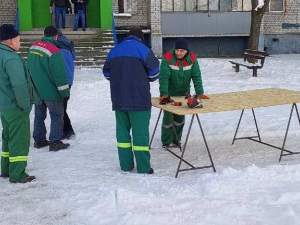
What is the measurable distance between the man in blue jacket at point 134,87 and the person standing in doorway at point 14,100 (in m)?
0.95

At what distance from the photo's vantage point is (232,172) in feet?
16.2

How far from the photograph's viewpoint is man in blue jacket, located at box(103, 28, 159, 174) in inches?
202

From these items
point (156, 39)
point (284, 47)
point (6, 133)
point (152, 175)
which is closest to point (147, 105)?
point (152, 175)

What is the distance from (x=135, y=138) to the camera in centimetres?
523

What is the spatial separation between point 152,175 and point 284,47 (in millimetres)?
18067

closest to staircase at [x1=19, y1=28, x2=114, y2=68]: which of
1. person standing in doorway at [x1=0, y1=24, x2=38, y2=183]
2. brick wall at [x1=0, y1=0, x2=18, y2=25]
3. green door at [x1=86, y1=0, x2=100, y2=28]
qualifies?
green door at [x1=86, y1=0, x2=100, y2=28]

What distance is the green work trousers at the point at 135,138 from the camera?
17.1 ft

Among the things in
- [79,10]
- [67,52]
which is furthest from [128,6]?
[67,52]

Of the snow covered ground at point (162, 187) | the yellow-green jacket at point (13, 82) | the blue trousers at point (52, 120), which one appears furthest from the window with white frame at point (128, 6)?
the yellow-green jacket at point (13, 82)

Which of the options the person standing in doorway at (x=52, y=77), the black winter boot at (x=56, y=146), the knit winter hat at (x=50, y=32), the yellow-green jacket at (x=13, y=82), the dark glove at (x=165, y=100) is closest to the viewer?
the yellow-green jacket at (x=13, y=82)

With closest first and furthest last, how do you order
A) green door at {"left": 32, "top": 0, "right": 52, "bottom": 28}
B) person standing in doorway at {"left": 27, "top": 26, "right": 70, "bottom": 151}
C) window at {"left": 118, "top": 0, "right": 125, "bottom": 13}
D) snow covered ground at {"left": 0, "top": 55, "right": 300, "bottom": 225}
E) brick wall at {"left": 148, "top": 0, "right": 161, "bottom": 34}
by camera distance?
snow covered ground at {"left": 0, "top": 55, "right": 300, "bottom": 225}
person standing in doorway at {"left": 27, "top": 26, "right": 70, "bottom": 151}
green door at {"left": 32, "top": 0, "right": 52, "bottom": 28}
brick wall at {"left": 148, "top": 0, "right": 161, "bottom": 34}
window at {"left": 118, "top": 0, "right": 125, "bottom": 13}

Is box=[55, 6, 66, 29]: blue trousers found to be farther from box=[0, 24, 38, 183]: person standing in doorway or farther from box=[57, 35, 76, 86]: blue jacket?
box=[0, 24, 38, 183]: person standing in doorway

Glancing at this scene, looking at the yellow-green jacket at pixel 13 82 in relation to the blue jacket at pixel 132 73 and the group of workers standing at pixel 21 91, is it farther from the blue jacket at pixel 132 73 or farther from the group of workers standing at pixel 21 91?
the blue jacket at pixel 132 73

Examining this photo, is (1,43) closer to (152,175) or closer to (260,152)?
(152,175)
